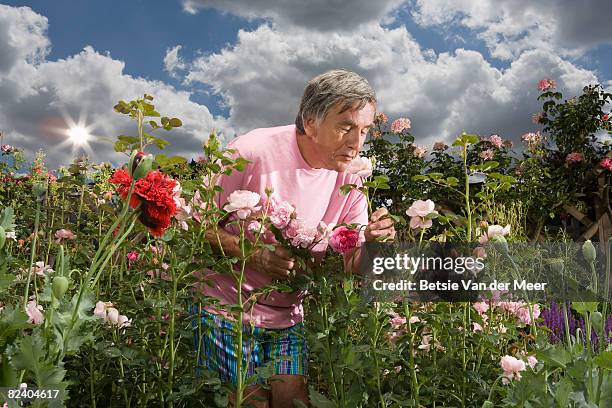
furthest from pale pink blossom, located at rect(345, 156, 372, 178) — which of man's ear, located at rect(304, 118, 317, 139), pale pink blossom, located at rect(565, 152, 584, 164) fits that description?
pale pink blossom, located at rect(565, 152, 584, 164)

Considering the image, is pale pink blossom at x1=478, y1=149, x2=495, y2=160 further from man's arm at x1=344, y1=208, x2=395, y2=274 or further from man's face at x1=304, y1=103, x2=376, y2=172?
man's arm at x1=344, y1=208, x2=395, y2=274

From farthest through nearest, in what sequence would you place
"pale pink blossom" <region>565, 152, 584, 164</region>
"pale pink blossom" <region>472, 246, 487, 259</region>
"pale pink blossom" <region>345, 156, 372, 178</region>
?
1. "pale pink blossom" <region>565, 152, 584, 164</region>
2. "pale pink blossom" <region>472, 246, 487, 259</region>
3. "pale pink blossom" <region>345, 156, 372, 178</region>

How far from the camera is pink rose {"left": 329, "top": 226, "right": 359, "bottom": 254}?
1.56 m

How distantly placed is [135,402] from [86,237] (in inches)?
28.4

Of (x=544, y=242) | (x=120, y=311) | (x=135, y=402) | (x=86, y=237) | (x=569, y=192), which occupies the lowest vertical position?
(x=135, y=402)

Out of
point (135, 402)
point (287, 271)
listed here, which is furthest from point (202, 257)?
point (135, 402)

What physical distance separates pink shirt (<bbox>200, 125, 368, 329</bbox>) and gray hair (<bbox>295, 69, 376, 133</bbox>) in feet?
0.53

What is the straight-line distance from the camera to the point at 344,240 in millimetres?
1558

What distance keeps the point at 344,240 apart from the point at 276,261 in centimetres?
20

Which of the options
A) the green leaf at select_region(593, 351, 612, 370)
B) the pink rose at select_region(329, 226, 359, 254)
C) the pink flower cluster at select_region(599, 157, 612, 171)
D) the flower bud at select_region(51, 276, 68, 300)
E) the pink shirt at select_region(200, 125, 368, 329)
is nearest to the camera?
the flower bud at select_region(51, 276, 68, 300)

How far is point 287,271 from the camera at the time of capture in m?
1.62

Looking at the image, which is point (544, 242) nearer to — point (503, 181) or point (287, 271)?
point (503, 181)

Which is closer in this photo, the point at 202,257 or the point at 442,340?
the point at 202,257

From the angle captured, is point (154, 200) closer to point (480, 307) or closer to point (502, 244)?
point (502, 244)
